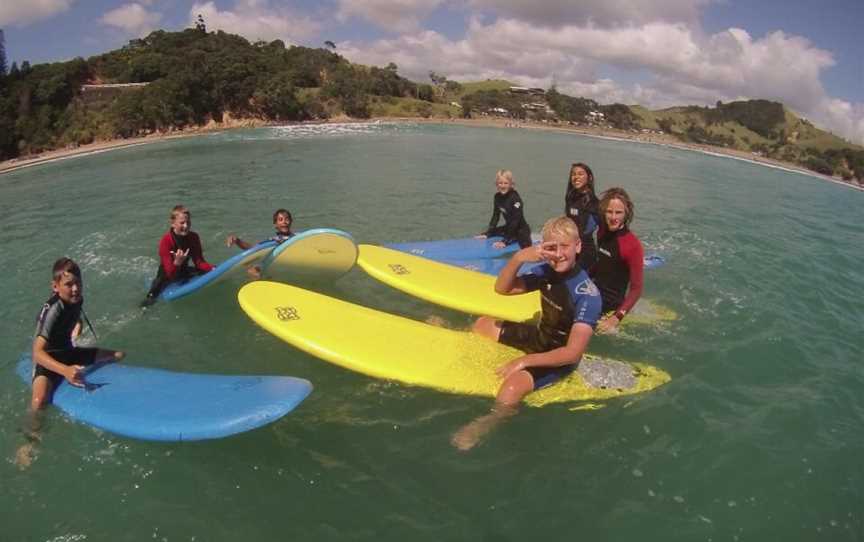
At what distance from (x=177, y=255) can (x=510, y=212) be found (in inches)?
203

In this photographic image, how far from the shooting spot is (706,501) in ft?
12.4

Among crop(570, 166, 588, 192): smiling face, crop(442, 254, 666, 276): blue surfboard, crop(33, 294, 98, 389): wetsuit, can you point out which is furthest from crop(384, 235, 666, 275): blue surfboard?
crop(33, 294, 98, 389): wetsuit

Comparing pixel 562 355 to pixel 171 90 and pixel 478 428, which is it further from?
pixel 171 90

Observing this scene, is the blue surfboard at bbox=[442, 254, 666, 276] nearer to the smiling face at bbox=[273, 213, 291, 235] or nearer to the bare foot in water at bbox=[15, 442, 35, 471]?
the smiling face at bbox=[273, 213, 291, 235]

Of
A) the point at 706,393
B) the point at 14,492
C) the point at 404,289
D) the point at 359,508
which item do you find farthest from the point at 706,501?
the point at 14,492

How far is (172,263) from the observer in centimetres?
647

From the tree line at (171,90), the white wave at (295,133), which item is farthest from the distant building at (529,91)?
the white wave at (295,133)

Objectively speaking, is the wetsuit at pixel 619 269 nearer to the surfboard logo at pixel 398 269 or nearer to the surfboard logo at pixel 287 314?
the surfboard logo at pixel 398 269

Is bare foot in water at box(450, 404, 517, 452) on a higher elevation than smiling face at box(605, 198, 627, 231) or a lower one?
lower

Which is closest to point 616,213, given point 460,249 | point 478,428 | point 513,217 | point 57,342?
point 478,428

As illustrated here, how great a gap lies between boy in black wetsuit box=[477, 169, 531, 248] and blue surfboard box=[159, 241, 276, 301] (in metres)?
3.82

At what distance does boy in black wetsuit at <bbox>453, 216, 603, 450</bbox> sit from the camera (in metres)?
3.77

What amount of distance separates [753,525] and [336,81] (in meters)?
99.0

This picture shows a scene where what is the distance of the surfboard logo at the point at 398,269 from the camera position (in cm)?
680
